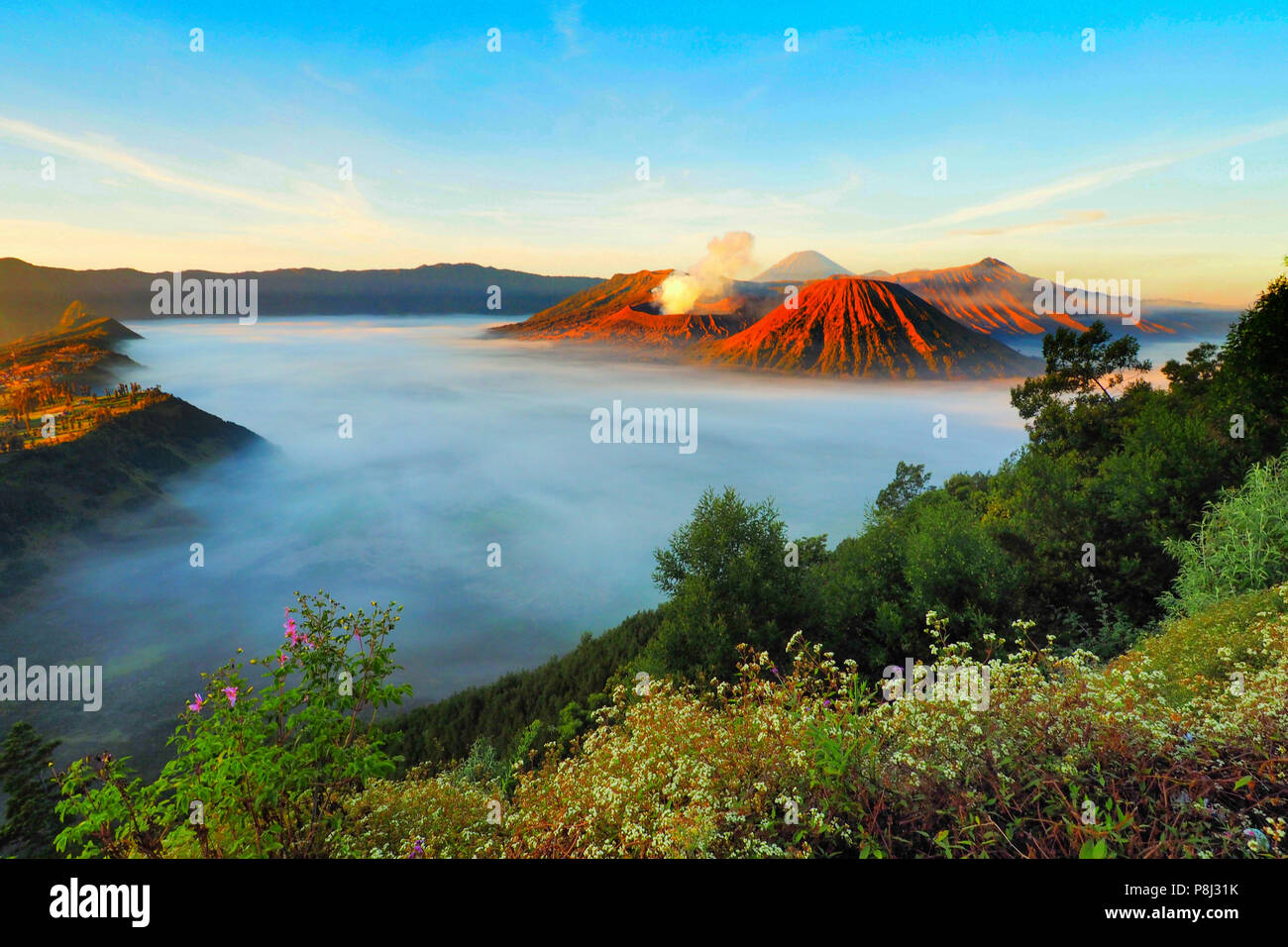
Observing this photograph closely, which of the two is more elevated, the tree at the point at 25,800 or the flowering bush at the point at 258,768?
the flowering bush at the point at 258,768

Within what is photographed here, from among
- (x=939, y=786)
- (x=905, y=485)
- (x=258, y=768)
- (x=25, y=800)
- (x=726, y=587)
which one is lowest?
(x=25, y=800)

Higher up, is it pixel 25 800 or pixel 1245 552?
pixel 1245 552

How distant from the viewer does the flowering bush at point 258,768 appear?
14.1ft

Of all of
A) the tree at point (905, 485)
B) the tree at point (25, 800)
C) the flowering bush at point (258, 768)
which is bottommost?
the tree at point (25, 800)

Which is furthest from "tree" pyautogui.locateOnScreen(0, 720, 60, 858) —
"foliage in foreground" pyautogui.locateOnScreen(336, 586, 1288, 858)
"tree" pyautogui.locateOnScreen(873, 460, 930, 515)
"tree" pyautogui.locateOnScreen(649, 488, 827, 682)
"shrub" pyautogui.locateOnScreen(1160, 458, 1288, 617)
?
"tree" pyautogui.locateOnScreen(873, 460, 930, 515)

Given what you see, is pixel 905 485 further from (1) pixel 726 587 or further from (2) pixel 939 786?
(2) pixel 939 786

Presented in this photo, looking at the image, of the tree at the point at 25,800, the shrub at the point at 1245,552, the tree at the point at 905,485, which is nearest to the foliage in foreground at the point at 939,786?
the shrub at the point at 1245,552

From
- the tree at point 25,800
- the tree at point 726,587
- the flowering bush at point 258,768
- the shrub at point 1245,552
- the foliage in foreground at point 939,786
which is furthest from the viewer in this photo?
the tree at point 25,800

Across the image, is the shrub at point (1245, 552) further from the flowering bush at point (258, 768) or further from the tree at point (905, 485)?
the tree at point (905, 485)

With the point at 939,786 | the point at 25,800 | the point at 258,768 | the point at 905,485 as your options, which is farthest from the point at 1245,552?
the point at 905,485

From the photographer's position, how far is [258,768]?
4.20 meters

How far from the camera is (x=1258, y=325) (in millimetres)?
17391
